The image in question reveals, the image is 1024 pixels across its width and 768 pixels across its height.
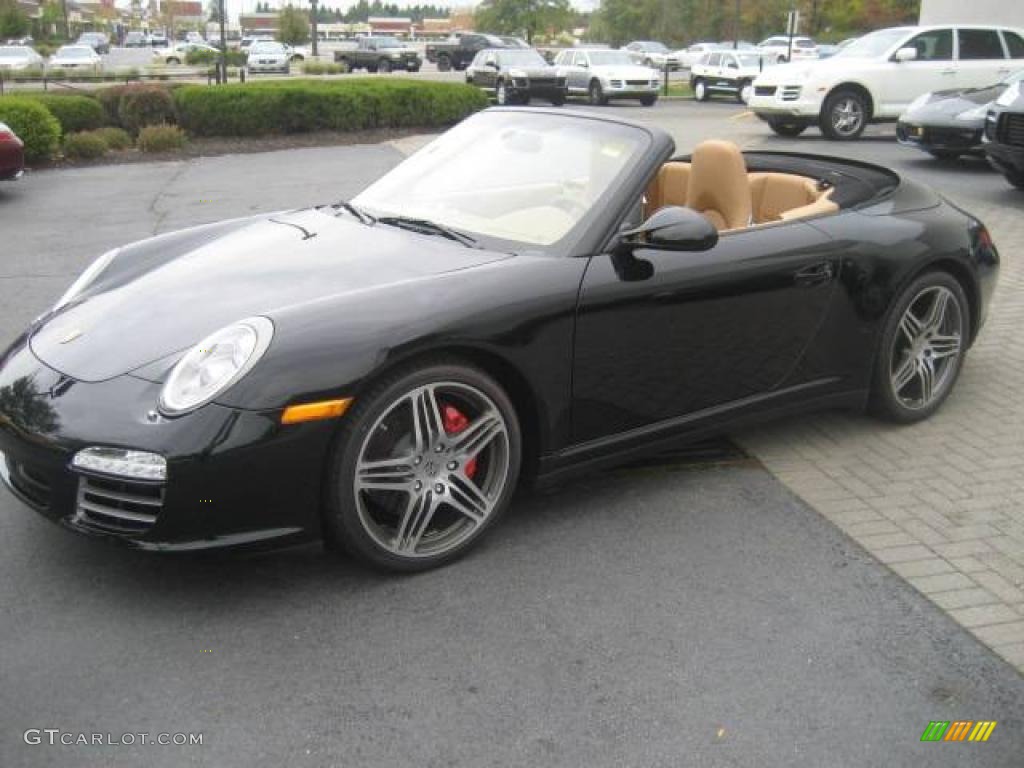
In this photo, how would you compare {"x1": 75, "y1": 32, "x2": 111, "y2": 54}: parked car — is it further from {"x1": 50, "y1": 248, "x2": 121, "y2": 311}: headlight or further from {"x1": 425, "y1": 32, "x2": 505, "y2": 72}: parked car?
{"x1": 50, "y1": 248, "x2": 121, "y2": 311}: headlight

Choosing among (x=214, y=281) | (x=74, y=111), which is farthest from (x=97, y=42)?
(x=214, y=281)

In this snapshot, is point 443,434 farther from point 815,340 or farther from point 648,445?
point 815,340

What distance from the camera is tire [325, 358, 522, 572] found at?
3.04 meters

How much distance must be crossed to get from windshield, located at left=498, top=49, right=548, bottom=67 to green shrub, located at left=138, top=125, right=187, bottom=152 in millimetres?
12841

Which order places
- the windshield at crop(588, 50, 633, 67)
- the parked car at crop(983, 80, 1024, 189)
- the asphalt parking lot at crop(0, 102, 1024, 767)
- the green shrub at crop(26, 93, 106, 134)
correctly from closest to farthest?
the asphalt parking lot at crop(0, 102, 1024, 767) → the parked car at crop(983, 80, 1024, 189) → the green shrub at crop(26, 93, 106, 134) → the windshield at crop(588, 50, 633, 67)

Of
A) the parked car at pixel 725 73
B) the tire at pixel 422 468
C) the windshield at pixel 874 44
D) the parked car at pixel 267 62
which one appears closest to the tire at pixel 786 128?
the windshield at pixel 874 44

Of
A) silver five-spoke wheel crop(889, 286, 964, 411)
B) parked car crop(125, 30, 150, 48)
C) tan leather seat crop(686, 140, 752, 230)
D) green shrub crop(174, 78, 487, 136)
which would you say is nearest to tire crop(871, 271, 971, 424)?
silver five-spoke wheel crop(889, 286, 964, 411)

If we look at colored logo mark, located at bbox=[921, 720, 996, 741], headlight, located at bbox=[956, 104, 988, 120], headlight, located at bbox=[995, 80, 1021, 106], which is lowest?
colored logo mark, located at bbox=[921, 720, 996, 741]

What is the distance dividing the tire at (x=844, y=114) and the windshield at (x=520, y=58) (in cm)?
1284

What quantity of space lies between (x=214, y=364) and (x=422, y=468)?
70 cm

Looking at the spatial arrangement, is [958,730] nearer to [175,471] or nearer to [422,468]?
[422,468]

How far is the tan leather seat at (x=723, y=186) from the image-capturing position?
4395 millimetres

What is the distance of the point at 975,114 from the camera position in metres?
12.4

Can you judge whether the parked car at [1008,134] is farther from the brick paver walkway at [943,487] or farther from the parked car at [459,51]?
the parked car at [459,51]
